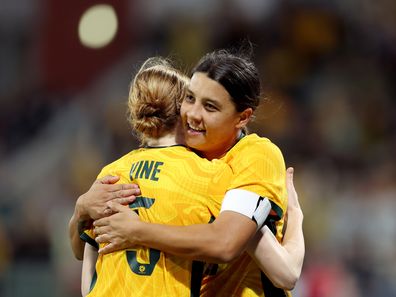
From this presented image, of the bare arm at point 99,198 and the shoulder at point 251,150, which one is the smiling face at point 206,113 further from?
the bare arm at point 99,198

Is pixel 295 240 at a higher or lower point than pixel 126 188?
lower

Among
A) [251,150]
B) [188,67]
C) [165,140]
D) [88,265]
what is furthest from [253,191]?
[188,67]

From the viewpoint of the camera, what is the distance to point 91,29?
912 cm

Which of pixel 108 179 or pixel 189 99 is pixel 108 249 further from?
pixel 189 99

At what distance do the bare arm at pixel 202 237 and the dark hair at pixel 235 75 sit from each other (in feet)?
1.78

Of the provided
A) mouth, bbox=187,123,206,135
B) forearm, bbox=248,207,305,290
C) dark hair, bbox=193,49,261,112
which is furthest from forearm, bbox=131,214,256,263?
dark hair, bbox=193,49,261,112

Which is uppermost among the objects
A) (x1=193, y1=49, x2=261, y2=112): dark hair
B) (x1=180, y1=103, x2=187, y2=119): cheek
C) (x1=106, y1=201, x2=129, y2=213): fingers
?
(x1=193, y1=49, x2=261, y2=112): dark hair

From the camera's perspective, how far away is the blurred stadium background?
25.2 feet

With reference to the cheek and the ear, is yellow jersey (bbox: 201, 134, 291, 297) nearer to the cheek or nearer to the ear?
the ear

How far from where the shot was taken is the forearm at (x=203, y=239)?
2990 millimetres

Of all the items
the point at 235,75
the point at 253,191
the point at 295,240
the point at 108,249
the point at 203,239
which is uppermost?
the point at 235,75

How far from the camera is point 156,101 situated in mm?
3301

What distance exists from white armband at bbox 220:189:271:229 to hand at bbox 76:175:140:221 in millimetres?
387

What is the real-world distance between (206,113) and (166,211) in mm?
465
